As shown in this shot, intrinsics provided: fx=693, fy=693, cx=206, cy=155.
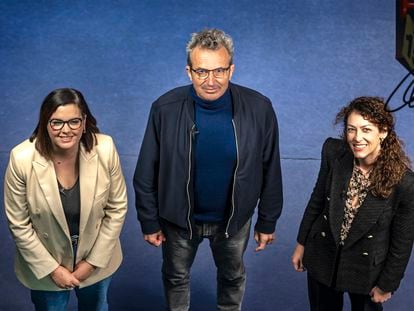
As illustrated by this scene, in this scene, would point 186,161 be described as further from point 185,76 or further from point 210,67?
point 185,76

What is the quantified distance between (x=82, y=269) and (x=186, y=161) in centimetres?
72

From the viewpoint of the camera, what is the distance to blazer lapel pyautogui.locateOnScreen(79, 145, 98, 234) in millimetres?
3182

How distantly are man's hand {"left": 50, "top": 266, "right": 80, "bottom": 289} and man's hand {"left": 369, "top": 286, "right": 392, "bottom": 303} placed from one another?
1.40 m

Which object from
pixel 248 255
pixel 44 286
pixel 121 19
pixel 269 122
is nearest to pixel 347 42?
pixel 121 19

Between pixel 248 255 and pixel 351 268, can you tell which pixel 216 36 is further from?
pixel 248 255

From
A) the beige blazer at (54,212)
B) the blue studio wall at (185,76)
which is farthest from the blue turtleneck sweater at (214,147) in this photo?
the blue studio wall at (185,76)

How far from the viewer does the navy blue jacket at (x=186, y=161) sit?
10.9ft

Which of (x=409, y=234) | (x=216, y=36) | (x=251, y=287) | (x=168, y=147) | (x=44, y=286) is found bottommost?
(x=251, y=287)

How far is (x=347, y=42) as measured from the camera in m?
6.44

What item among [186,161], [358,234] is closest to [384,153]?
[358,234]

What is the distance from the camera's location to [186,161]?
10.9ft

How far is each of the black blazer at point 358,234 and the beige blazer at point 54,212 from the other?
972 mm

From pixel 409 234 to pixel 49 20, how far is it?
467 centimetres

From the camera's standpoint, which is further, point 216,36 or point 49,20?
point 49,20
